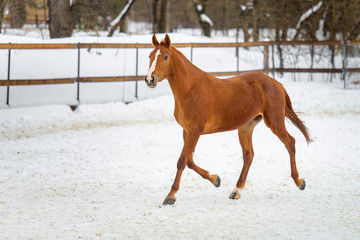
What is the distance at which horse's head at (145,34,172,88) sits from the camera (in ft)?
19.6

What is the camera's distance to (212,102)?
256 inches

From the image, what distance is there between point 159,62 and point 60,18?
39.4ft

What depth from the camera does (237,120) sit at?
6.64 meters

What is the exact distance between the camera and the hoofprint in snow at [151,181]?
18.4 ft

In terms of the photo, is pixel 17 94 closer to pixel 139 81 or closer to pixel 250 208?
pixel 139 81

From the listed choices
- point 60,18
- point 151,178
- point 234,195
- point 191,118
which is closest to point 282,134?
point 234,195

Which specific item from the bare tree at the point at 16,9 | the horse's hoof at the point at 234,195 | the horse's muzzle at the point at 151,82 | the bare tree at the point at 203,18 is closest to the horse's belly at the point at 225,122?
the horse's hoof at the point at 234,195

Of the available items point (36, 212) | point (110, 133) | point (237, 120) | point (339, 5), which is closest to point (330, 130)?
point (110, 133)

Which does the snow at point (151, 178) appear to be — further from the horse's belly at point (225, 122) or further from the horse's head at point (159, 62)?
the horse's head at point (159, 62)

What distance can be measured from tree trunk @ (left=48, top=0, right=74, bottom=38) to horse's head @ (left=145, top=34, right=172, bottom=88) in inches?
461

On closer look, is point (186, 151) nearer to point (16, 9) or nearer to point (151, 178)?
point (151, 178)

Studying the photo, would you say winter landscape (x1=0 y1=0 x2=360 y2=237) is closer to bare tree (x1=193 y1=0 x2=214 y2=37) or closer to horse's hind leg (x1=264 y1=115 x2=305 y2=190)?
horse's hind leg (x1=264 y1=115 x2=305 y2=190)

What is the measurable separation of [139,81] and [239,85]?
9.01m

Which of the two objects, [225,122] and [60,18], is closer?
[225,122]
